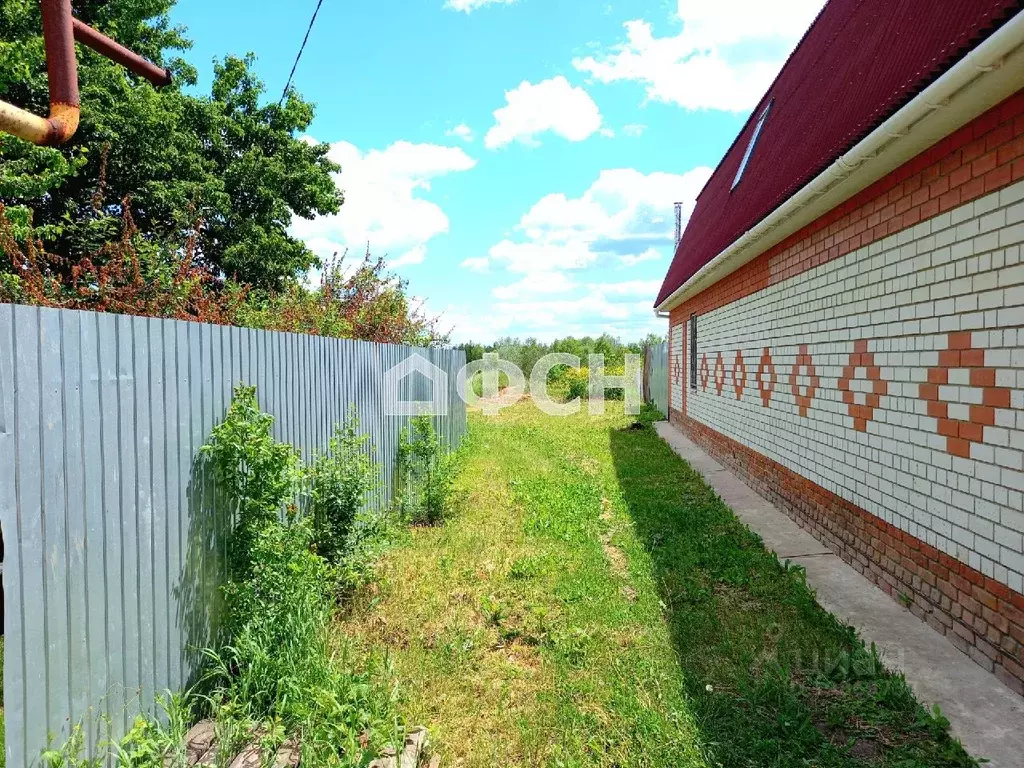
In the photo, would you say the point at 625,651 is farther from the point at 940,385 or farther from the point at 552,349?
the point at 552,349

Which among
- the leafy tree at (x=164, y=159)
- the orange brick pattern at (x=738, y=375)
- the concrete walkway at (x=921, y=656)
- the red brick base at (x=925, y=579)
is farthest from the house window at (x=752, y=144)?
the leafy tree at (x=164, y=159)

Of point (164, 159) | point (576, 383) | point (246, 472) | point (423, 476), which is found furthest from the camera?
point (576, 383)

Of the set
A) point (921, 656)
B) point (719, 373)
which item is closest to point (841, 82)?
point (921, 656)

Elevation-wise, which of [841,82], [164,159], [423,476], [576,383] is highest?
[164,159]

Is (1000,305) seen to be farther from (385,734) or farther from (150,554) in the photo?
(150,554)

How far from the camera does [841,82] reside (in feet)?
16.2

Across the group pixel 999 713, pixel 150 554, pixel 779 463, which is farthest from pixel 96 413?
pixel 779 463

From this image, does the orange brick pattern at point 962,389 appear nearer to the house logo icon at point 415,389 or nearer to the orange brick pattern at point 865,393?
the orange brick pattern at point 865,393

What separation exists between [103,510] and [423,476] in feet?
14.6

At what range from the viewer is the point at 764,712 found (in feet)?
9.34

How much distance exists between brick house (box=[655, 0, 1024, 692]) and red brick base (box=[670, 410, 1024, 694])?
0.04 ft

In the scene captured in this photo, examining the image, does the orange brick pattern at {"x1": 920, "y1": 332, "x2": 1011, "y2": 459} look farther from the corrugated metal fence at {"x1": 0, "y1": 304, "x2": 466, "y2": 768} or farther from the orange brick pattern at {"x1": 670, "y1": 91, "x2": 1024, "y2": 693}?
the corrugated metal fence at {"x1": 0, "y1": 304, "x2": 466, "y2": 768}

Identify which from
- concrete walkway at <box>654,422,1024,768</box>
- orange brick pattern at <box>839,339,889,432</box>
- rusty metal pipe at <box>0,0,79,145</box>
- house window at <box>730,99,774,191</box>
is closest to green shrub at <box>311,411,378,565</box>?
rusty metal pipe at <box>0,0,79,145</box>

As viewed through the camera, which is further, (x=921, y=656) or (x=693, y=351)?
(x=693, y=351)
